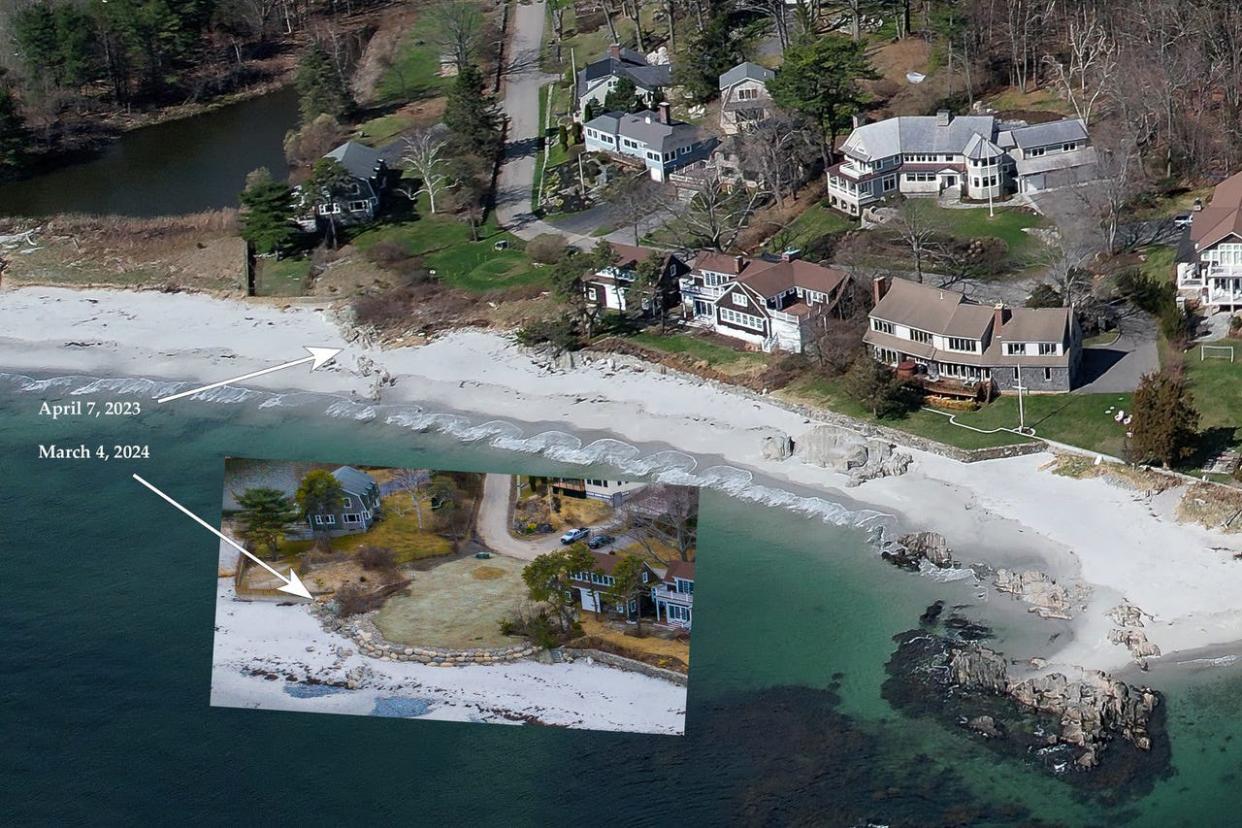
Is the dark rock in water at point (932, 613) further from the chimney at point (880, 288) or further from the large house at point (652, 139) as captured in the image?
the large house at point (652, 139)

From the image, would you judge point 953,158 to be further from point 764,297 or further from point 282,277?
point 282,277

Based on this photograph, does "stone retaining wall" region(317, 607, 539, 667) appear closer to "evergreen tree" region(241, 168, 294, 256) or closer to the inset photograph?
the inset photograph

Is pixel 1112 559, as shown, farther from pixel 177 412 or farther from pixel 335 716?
pixel 177 412

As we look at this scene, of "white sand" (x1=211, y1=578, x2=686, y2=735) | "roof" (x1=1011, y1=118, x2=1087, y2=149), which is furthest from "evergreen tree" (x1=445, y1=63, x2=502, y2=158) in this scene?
"white sand" (x1=211, y1=578, x2=686, y2=735)

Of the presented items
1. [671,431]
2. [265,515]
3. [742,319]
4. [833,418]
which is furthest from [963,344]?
[265,515]

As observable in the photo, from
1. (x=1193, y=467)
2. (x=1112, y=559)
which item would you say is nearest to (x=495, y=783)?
(x=1112, y=559)
